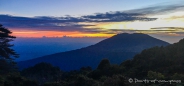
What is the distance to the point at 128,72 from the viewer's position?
52.5 ft

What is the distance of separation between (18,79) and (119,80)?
817 centimetres

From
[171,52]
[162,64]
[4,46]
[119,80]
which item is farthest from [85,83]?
[4,46]

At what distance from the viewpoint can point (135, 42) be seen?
133250 mm

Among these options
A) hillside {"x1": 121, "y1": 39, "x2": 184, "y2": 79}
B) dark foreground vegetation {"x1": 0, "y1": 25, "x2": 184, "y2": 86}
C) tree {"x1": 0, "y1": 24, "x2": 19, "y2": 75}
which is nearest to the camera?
dark foreground vegetation {"x1": 0, "y1": 25, "x2": 184, "y2": 86}

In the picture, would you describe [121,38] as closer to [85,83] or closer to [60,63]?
[60,63]

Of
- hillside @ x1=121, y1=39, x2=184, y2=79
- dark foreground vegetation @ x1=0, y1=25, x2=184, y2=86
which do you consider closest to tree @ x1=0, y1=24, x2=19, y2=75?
dark foreground vegetation @ x1=0, y1=25, x2=184, y2=86

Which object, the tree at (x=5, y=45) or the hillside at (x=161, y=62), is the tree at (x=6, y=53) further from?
the hillside at (x=161, y=62)

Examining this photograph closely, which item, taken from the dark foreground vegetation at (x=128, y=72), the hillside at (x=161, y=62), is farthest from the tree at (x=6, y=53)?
the hillside at (x=161, y=62)

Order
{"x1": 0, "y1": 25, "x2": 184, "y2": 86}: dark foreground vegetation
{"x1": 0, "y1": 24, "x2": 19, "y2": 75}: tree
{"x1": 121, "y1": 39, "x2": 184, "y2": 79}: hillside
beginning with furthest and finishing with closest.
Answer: {"x1": 0, "y1": 24, "x2": 19, "y2": 75}: tree < {"x1": 121, "y1": 39, "x2": 184, "y2": 79}: hillside < {"x1": 0, "y1": 25, "x2": 184, "y2": 86}: dark foreground vegetation

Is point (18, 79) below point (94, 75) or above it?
above

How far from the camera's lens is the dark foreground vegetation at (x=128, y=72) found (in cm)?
945

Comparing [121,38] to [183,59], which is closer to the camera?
[183,59]

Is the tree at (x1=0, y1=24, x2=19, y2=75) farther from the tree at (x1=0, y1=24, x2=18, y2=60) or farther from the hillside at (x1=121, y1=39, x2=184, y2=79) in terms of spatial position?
the hillside at (x1=121, y1=39, x2=184, y2=79)

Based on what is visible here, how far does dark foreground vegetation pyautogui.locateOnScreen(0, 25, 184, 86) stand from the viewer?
9.45 m
